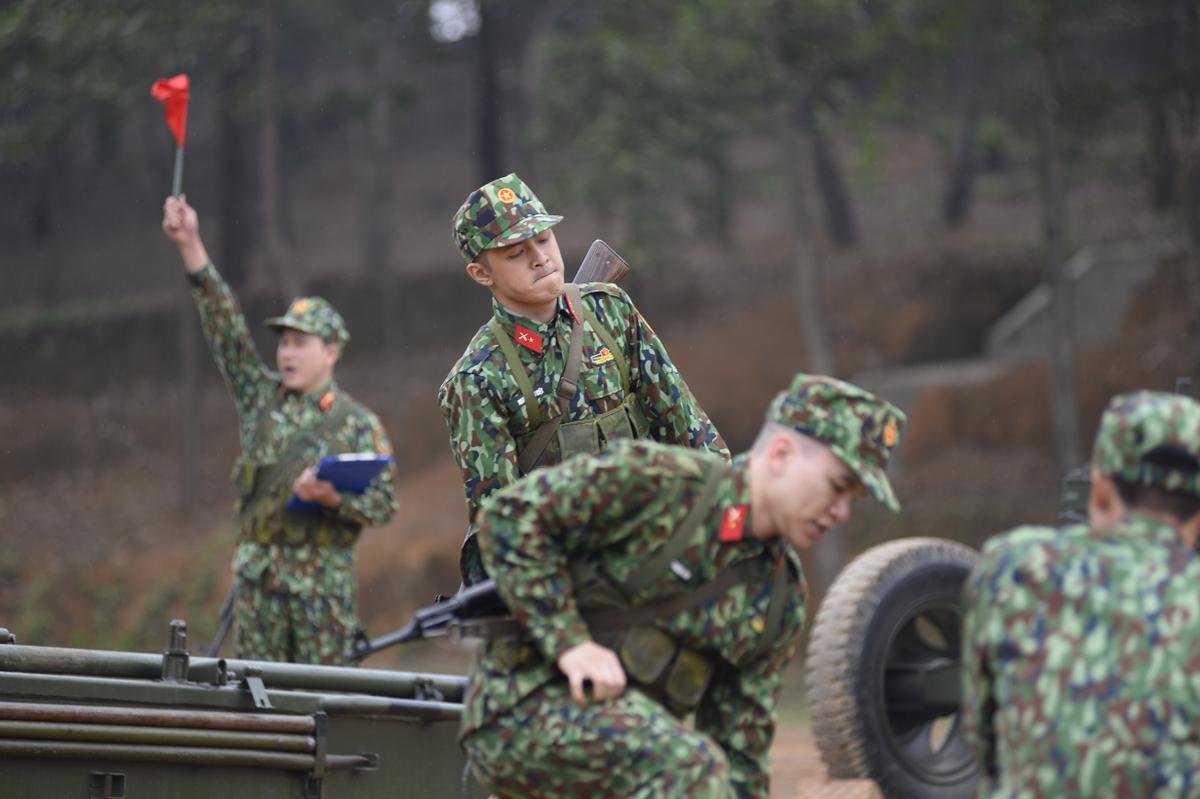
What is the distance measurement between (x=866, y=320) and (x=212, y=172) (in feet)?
54.0

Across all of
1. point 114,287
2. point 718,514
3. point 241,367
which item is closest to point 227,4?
point 114,287

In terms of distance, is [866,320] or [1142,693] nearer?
[1142,693]

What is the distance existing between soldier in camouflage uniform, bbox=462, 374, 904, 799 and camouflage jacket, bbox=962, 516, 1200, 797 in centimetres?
64

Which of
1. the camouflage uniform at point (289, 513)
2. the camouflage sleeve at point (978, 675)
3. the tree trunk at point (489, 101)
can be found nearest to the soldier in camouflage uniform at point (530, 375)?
the camouflage sleeve at point (978, 675)

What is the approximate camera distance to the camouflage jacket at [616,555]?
4527mm

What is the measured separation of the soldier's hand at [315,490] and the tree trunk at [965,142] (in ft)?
57.8

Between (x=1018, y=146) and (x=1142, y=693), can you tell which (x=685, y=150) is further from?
(x=1142, y=693)

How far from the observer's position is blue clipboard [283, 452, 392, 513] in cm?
873

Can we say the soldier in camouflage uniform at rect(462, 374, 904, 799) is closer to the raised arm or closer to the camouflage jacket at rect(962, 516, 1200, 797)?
the camouflage jacket at rect(962, 516, 1200, 797)

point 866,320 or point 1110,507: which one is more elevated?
point 866,320

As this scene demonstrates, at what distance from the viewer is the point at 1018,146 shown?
102 ft

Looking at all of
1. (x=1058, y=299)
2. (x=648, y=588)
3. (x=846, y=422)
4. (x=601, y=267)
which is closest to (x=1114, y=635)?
(x=846, y=422)

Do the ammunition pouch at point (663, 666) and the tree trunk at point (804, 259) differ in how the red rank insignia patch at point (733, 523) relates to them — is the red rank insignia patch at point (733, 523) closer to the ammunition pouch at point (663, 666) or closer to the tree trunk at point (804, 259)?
the ammunition pouch at point (663, 666)

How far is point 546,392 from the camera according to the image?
20.5 feet
